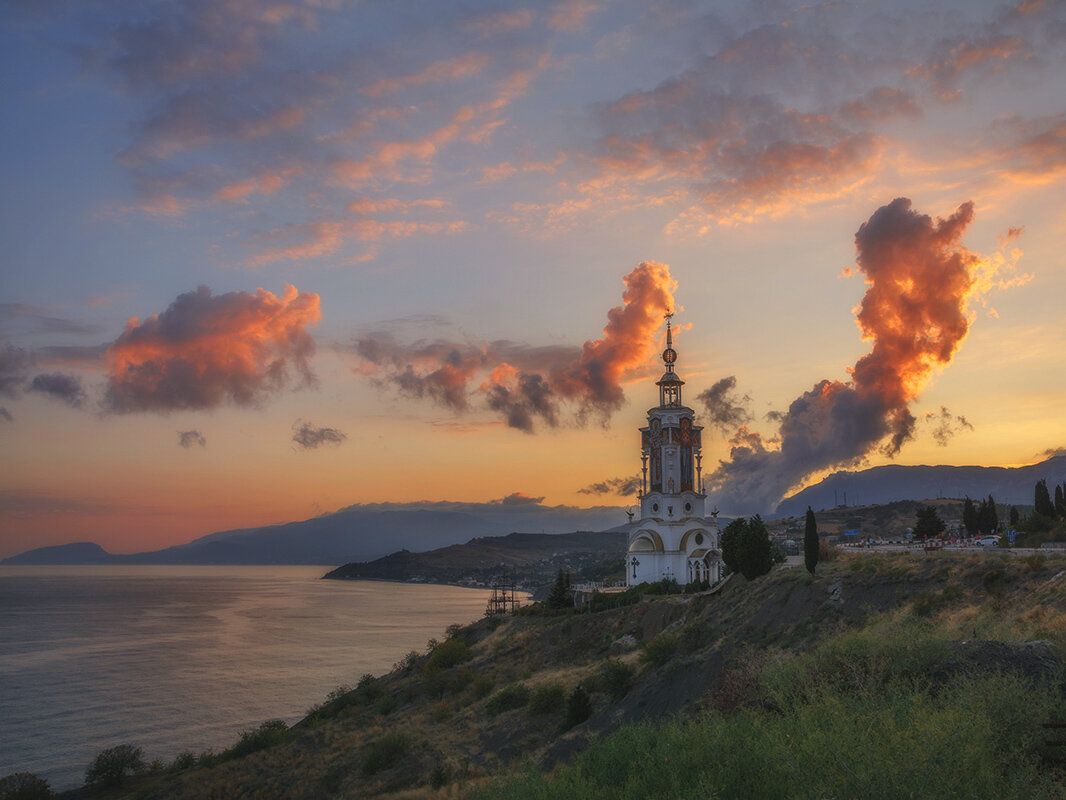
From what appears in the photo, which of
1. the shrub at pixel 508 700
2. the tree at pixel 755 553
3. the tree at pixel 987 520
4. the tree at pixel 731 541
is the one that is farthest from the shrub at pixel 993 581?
the tree at pixel 987 520

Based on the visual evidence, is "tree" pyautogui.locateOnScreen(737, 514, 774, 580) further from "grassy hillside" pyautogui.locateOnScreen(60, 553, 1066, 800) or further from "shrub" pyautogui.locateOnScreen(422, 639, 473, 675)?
"shrub" pyautogui.locateOnScreen(422, 639, 473, 675)

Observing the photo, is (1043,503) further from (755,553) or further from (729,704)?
(729,704)

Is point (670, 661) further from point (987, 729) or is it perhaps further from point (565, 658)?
point (987, 729)

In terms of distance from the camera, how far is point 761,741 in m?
11.2

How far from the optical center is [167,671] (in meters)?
74.1

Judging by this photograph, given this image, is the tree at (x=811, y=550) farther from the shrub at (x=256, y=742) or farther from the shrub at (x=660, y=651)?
the shrub at (x=256, y=742)

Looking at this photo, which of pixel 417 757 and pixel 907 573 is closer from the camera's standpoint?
pixel 907 573

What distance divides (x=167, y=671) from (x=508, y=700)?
5282cm

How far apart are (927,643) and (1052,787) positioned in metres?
5.32

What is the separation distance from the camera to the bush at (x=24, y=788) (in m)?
35.1

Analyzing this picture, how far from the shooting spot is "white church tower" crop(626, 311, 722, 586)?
193ft

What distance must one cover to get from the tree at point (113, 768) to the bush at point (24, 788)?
2121 millimetres

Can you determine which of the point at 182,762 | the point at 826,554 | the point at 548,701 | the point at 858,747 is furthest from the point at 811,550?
the point at 182,762

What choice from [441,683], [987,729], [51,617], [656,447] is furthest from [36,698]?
[51,617]
